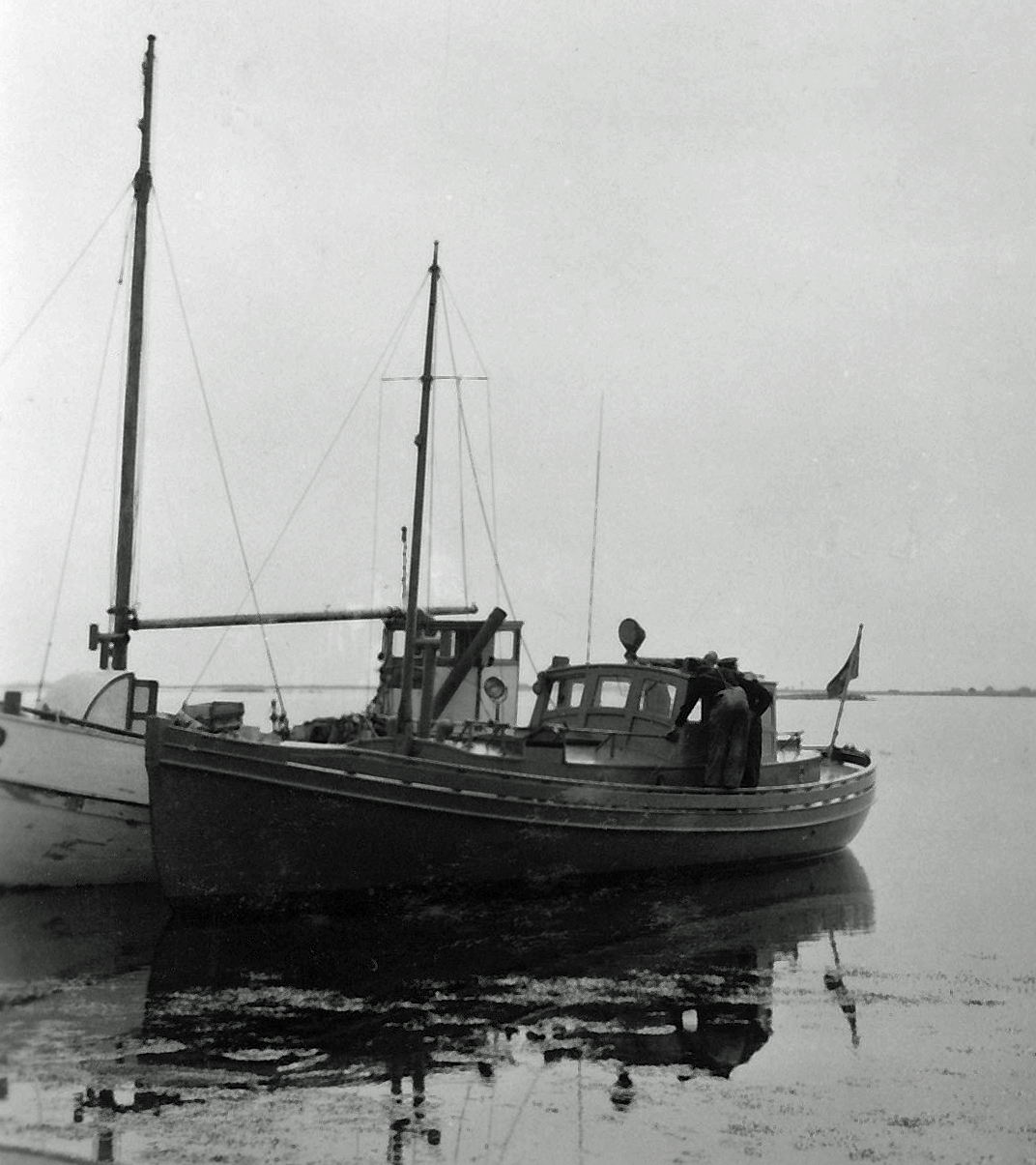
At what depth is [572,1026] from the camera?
8609 mm

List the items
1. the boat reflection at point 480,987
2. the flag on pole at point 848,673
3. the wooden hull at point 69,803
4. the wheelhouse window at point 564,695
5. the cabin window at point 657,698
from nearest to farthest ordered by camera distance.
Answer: the boat reflection at point 480,987
the wooden hull at point 69,803
the cabin window at point 657,698
the wheelhouse window at point 564,695
the flag on pole at point 848,673

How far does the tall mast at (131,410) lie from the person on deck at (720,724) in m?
7.75

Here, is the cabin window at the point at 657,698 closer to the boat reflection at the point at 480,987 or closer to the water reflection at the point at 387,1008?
the boat reflection at the point at 480,987

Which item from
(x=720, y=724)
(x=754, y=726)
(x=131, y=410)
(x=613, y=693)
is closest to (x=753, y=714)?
(x=754, y=726)

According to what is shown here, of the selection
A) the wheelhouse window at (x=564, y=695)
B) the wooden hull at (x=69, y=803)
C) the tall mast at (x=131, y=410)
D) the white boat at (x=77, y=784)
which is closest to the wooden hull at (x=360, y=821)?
the wooden hull at (x=69, y=803)

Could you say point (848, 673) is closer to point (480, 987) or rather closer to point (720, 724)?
point (720, 724)

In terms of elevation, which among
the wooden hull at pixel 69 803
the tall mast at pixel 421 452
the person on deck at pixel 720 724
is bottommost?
the wooden hull at pixel 69 803

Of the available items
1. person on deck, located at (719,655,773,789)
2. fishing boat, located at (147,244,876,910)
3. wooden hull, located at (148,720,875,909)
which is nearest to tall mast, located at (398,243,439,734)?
fishing boat, located at (147,244,876,910)

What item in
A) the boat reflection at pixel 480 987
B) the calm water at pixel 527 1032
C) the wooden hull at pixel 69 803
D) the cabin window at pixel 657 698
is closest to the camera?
the calm water at pixel 527 1032

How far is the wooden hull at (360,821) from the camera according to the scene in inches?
458

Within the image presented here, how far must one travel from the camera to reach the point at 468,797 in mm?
12672

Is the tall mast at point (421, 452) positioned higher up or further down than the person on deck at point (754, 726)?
higher up

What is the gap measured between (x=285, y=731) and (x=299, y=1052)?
34.8 ft

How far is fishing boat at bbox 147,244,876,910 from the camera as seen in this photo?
A: 11.7m
